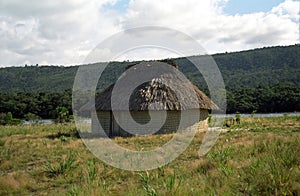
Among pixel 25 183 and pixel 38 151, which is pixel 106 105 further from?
pixel 25 183

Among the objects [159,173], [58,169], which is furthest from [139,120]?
[159,173]

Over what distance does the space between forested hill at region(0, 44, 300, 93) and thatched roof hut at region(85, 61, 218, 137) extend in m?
36.3

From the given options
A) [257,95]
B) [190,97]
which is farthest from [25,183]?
[257,95]

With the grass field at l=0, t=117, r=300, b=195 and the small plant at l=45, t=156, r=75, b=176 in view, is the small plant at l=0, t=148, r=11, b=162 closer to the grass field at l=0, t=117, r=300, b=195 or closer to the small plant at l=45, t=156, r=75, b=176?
the grass field at l=0, t=117, r=300, b=195

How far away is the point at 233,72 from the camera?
7106cm

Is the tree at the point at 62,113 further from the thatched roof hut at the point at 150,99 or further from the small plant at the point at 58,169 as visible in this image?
the small plant at the point at 58,169

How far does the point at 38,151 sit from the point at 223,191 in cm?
889

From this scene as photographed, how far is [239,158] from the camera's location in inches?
341

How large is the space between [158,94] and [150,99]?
0.79 metres

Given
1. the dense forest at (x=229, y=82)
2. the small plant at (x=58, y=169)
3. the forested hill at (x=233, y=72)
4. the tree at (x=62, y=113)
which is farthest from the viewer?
the forested hill at (x=233, y=72)

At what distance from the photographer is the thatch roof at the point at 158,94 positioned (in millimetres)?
18797

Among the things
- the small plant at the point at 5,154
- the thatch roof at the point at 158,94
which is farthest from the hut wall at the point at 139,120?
the small plant at the point at 5,154

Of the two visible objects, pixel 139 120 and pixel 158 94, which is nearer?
pixel 139 120

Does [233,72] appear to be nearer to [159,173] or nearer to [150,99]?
[150,99]
